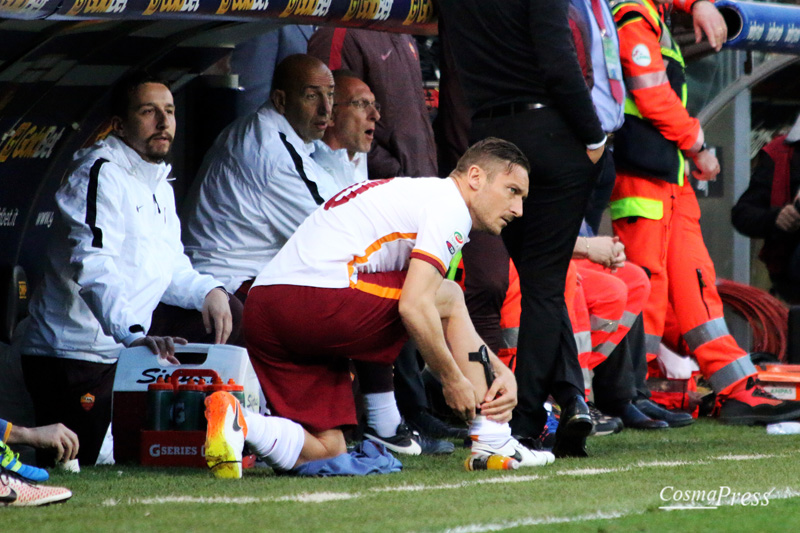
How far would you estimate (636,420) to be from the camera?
20.5ft

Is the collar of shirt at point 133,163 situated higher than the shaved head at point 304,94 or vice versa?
the shaved head at point 304,94

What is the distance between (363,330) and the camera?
4.38 meters

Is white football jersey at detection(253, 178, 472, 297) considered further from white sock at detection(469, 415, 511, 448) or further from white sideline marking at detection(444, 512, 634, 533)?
white sideline marking at detection(444, 512, 634, 533)

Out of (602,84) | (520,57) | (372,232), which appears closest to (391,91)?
(602,84)

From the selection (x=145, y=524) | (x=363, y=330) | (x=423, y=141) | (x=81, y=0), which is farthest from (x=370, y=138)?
(x=145, y=524)

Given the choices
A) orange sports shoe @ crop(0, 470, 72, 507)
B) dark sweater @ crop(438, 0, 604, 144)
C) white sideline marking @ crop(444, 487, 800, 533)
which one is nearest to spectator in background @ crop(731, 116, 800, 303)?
dark sweater @ crop(438, 0, 604, 144)

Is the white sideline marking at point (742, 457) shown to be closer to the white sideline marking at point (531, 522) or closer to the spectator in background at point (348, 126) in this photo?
the white sideline marking at point (531, 522)

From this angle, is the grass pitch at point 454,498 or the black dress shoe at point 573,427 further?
the black dress shoe at point 573,427

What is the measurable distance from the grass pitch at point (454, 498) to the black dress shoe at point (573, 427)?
0.09m

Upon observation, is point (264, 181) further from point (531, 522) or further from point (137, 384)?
point (531, 522)

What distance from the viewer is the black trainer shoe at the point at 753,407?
619cm

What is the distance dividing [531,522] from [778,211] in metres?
5.63

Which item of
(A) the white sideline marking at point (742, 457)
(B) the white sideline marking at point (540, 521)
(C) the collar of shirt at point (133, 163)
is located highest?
(C) the collar of shirt at point (133, 163)

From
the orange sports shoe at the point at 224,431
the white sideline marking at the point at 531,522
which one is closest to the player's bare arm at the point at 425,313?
the orange sports shoe at the point at 224,431
